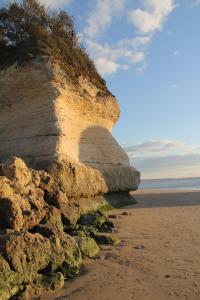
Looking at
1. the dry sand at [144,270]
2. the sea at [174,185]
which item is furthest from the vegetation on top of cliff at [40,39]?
the sea at [174,185]

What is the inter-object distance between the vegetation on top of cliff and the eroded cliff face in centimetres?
51

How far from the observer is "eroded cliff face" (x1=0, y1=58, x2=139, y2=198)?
12.1m

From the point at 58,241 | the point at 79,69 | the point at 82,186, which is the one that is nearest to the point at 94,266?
the point at 58,241

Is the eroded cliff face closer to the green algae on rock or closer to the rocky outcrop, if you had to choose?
the rocky outcrop

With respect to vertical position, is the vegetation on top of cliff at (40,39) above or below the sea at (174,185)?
above

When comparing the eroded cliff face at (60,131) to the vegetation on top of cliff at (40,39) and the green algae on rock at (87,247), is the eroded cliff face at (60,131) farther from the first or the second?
the green algae on rock at (87,247)

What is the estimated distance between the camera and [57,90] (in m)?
13.6

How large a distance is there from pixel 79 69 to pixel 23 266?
37.6 ft

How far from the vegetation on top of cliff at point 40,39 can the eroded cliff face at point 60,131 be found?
51cm

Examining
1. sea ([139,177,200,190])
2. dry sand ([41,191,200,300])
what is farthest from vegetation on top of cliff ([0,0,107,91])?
sea ([139,177,200,190])

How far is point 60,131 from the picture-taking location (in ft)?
41.8

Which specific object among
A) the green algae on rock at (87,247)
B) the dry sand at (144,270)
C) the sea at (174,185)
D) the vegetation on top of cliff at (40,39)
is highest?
the vegetation on top of cliff at (40,39)

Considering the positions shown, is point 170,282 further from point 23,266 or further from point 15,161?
point 15,161

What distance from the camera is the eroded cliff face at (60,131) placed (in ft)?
39.8
